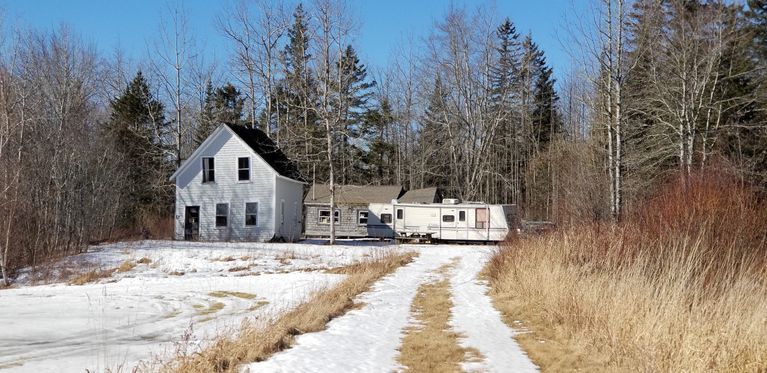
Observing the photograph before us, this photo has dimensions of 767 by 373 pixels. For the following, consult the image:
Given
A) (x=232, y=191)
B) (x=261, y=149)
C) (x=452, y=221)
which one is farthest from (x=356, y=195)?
(x=232, y=191)

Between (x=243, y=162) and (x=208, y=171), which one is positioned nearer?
(x=243, y=162)

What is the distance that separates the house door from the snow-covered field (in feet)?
22.7

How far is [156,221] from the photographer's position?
A: 37812mm

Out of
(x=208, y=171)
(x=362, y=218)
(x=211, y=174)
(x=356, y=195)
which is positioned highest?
(x=208, y=171)

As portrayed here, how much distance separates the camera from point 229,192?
102 feet

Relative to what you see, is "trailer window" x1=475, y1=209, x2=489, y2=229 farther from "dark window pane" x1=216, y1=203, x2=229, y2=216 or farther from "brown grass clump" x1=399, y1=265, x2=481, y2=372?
"brown grass clump" x1=399, y1=265, x2=481, y2=372

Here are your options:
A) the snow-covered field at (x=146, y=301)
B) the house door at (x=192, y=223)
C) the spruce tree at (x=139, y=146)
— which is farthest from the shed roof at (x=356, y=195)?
the snow-covered field at (x=146, y=301)

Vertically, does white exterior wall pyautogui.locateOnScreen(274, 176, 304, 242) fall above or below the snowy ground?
above

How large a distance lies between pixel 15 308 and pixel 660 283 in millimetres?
12696

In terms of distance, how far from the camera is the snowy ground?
279 inches

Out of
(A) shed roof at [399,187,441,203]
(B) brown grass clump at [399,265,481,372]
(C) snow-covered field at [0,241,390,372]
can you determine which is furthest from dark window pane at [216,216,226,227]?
(B) brown grass clump at [399,265,481,372]

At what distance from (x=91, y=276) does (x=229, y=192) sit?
1305cm

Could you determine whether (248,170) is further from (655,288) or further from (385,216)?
(655,288)

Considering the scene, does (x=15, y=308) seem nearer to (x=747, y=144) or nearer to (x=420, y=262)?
(x=420, y=262)
